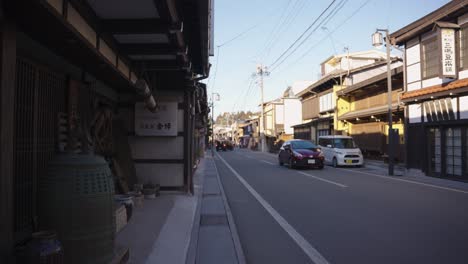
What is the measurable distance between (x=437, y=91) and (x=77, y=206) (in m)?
16.4

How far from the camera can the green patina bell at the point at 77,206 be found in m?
3.77

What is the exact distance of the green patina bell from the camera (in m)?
3.77

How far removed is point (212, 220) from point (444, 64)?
12.6 m

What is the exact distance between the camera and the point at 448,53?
608 inches

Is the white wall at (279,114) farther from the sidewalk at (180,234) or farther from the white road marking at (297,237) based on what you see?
the sidewalk at (180,234)

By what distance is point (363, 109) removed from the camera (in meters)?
29.2

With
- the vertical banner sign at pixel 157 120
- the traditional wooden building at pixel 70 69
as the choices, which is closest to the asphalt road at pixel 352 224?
the vertical banner sign at pixel 157 120

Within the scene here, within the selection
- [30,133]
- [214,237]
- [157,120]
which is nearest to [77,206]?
[30,133]

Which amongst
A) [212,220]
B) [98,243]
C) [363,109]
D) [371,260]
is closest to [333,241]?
[371,260]


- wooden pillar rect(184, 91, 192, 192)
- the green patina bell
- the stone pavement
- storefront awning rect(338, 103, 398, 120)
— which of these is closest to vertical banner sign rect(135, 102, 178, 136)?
wooden pillar rect(184, 91, 192, 192)

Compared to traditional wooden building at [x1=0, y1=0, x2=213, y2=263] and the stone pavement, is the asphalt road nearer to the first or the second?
the stone pavement

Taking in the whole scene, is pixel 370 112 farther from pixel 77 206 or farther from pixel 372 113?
pixel 77 206

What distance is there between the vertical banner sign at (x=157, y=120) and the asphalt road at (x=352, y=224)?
9.28 ft

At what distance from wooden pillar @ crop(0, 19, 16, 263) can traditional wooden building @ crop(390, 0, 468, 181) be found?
1570cm
